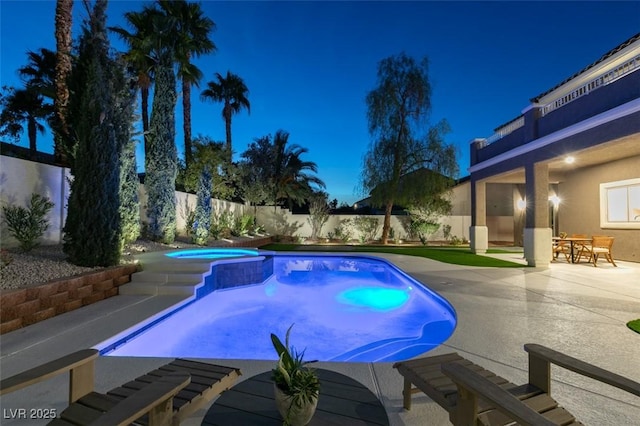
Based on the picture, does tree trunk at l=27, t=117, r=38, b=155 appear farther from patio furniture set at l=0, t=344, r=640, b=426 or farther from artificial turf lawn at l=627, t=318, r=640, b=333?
artificial turf lawn at l=627, t=318, r=640, b=333

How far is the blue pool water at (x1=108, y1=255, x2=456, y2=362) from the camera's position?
14.7ft

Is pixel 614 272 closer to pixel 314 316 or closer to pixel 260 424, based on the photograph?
pixel 314 316

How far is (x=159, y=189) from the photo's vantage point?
11.4 metres

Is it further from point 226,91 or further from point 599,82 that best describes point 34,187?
point 226,91

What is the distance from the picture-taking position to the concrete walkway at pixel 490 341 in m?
2.51

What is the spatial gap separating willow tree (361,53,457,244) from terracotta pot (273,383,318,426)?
625 inches

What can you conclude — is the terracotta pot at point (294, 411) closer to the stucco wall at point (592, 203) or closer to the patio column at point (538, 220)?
the patio column at point (538, 220)

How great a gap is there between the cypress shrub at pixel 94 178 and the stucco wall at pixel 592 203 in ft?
51.1

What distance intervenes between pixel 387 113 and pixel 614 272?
11.6 metres

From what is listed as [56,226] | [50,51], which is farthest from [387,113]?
[50,51]

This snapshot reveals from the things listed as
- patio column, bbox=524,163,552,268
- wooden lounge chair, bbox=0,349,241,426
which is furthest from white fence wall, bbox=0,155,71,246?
patio column, bbox=524,163,552,268

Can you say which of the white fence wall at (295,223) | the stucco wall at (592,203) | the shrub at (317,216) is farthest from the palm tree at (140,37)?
the stucco wall at (592,203)

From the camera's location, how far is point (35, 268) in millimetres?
5121

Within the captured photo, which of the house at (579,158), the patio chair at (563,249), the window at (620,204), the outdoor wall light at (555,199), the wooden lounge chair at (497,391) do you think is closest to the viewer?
the wooden lounge chair at (497,391)
